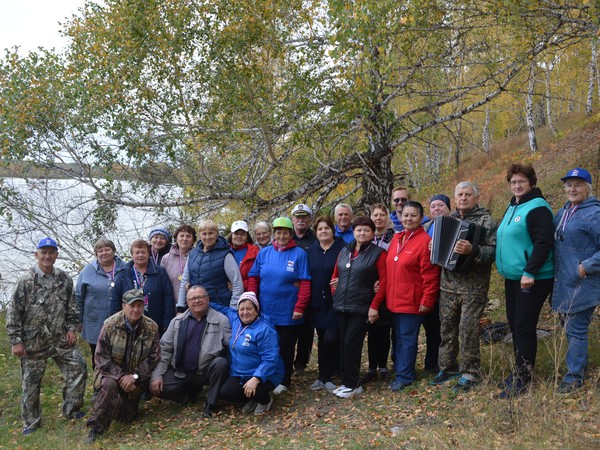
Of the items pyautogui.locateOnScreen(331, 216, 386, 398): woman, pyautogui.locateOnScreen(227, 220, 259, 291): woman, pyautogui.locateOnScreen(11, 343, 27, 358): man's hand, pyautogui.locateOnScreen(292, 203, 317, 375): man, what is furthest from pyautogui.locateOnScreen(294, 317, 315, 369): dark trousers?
pyautogui.locateOnScreen(11, 343, 27, 358): man's hand

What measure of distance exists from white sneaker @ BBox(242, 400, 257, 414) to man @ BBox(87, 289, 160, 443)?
3.85ft

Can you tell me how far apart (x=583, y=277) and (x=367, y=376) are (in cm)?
277

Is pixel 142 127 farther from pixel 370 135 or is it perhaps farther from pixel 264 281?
pixel 264 281

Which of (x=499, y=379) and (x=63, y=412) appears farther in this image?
(x=63, y=412)

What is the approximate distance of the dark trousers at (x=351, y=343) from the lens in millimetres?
5562

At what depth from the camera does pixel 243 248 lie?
6.49 meters

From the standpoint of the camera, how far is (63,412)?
20.7ft

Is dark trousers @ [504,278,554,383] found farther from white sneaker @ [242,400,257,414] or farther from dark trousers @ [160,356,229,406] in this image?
dark trousers @ [160,356,229,406]

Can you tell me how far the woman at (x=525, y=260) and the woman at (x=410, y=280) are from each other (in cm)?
82

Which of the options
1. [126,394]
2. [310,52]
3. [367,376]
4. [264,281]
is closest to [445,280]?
[367,376]

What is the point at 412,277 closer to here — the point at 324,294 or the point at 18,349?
the point at 324,294

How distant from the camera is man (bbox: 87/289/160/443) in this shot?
5570 millimetres

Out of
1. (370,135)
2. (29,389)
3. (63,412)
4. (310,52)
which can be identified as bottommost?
(63,412)

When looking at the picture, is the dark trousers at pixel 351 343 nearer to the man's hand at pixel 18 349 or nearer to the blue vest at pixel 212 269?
the blue vest at pixel 212 269
